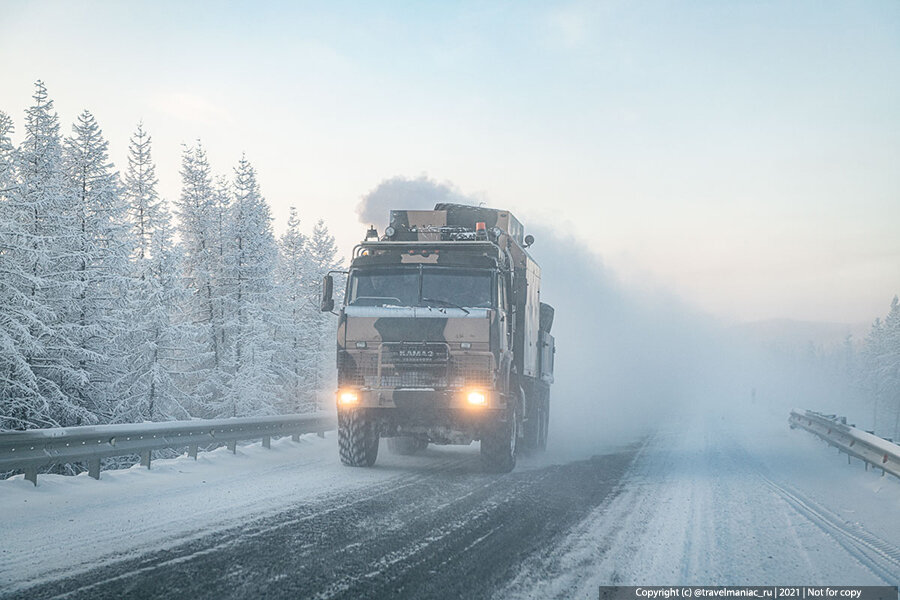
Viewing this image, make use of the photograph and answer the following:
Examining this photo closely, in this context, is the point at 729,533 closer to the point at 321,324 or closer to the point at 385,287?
the point at 385,287

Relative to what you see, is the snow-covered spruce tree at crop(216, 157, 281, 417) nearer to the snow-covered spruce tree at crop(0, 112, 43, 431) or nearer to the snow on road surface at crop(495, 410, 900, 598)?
the snow-covered spruce tree at crop(0, 112, 43, 431)

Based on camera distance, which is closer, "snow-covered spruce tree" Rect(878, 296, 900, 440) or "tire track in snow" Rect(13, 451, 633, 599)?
"tire track in snow" Rect(13, 451, 633, 599)

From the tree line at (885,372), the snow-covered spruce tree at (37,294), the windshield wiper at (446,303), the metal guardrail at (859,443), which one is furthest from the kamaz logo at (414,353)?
the tree line at (885,372)

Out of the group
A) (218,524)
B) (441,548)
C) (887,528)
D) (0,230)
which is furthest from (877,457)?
(0,230)

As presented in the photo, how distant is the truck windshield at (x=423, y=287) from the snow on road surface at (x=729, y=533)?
155 inches

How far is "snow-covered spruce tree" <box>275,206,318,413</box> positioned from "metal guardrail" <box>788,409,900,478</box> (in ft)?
83.1

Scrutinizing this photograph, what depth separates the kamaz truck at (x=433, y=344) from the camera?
33.9 ft

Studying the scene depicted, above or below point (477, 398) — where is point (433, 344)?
above

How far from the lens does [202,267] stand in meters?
32.9

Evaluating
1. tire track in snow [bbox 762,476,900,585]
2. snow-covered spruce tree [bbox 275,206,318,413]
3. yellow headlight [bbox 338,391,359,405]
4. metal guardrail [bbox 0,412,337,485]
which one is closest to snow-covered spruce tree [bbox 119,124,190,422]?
snow-covered spruce tree [bbox 275,206,318,413]

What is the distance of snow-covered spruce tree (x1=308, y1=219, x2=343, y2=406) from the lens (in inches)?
1564

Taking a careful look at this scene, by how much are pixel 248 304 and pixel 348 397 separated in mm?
22590

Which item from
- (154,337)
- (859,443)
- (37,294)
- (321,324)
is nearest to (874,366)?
(321,324)

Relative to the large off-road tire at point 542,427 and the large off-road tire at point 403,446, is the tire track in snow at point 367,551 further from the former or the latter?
the large off-road tire at point 542,427
